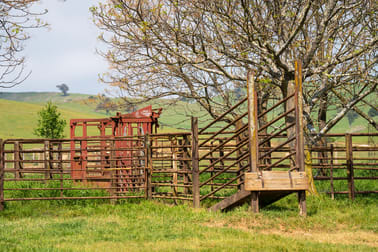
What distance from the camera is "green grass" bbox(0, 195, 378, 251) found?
712 centimetres

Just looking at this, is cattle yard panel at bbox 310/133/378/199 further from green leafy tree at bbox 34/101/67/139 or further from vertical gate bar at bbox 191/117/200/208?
green leafy tree at bbox 34/101/67/139

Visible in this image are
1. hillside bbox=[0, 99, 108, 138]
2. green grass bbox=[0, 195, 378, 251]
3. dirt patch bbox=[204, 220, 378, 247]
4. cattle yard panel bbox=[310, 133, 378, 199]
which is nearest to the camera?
green grass bbox=[0, 195, 378, 251]

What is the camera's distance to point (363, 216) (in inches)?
374

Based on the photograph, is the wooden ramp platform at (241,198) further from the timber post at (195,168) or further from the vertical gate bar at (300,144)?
the timber post at (195,168)

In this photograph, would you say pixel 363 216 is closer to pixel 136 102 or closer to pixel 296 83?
pixel 296 83

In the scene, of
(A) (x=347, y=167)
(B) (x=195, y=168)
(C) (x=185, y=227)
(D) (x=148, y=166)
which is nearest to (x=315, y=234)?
(C) (x=185, y=227)

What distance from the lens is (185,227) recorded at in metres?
8.64

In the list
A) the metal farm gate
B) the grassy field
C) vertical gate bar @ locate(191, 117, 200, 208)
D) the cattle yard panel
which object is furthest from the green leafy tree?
vertical gate bar @ locate(191, 117, 200, 208)

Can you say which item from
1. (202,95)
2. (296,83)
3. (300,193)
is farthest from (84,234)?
(202,95)

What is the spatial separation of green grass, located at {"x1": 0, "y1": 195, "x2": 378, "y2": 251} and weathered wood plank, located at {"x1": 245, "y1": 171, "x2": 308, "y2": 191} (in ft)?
2.00

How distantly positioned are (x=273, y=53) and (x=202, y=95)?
20.4ft

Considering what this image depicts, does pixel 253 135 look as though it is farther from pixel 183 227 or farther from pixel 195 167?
pixel 183 227

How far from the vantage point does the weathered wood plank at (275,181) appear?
9.22m

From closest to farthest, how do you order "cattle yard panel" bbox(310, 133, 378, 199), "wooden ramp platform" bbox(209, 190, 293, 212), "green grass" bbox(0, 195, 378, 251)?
"green grass" bbox(0, 195, 378, 251) → "wooden ramp platform" bbox(209, 190, 293, 212) → "cattle yard panel" bbox(310, 133, 378, 199)
